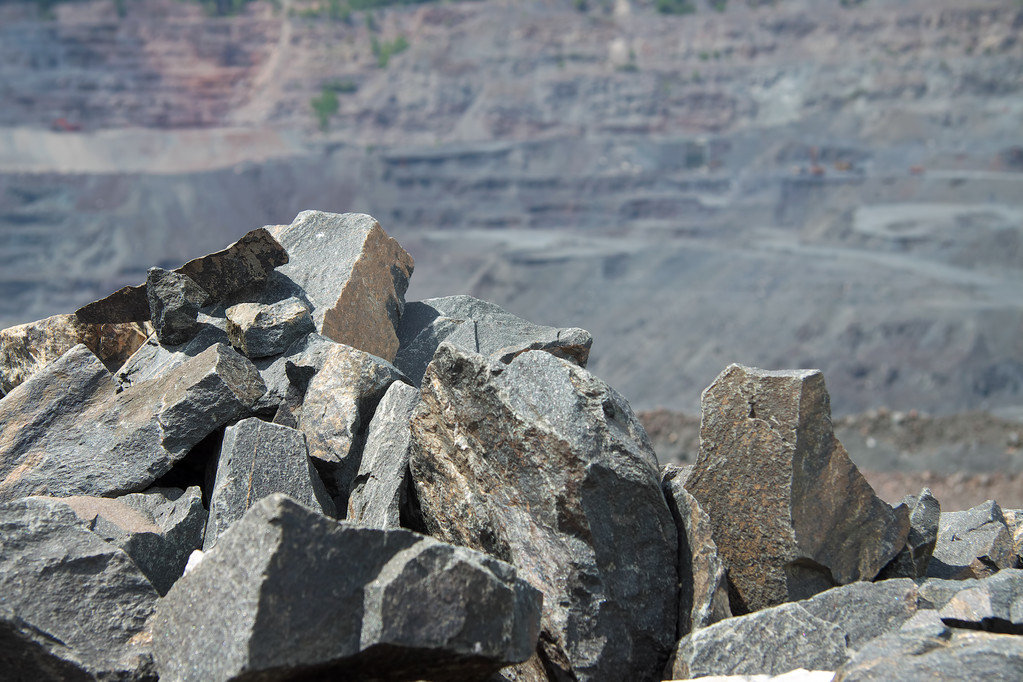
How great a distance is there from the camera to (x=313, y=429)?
12.5ft

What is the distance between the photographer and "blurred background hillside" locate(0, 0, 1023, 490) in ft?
100

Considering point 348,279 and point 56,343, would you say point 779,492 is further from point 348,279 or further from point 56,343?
point 56,343

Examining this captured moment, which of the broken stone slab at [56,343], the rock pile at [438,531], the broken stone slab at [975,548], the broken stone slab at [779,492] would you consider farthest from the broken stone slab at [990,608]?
the broken stone slab at [56,343]

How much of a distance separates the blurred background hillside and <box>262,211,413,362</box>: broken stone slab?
54.6 feet

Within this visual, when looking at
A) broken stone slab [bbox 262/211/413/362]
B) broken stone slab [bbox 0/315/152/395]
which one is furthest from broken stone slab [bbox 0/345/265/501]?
broken stone slab [bbox 262/211/413/362]

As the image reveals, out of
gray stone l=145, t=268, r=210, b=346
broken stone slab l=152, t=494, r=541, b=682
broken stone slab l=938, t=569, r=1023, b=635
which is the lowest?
broken stone slab l=938, t=569, r=1023, b=635

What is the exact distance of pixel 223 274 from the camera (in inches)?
177

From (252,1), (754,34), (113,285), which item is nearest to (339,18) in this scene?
→ (252,1)

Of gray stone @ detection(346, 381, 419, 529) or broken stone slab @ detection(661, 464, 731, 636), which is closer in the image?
broken stone slab @ detection(661, 464, 731, 636)

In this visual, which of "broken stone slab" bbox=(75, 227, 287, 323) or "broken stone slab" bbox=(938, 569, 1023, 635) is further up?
"broken stone slab" bbox=(75, 227, 287, 323)

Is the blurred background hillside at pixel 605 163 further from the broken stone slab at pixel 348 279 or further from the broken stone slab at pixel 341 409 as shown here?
the broken stone slab at pixel 341 409

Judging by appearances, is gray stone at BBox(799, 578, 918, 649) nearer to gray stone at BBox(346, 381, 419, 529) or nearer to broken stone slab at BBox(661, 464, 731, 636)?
broken stone slab at BBox(661, 464, 731, 636)

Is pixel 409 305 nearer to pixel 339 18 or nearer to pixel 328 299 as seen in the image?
pixel 328 299

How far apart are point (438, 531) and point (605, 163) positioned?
4823 centimetres
